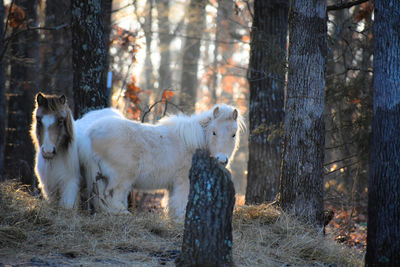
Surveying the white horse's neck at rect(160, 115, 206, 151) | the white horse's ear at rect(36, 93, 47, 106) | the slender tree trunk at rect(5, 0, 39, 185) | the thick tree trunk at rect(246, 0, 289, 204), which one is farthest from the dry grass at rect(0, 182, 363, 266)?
the slender tree trunk at rect(5, 0, 39, 185)

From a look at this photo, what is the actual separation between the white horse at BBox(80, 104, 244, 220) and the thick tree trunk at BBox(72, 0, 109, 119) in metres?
1.15

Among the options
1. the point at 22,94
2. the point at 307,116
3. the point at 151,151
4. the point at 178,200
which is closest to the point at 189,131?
the point at 151,151

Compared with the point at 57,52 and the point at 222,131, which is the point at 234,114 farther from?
the point at 57,52

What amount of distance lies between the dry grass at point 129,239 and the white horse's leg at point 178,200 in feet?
2.80

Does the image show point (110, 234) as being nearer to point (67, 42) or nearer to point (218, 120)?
point (218, 120)

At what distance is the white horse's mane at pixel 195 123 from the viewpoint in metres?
7.65

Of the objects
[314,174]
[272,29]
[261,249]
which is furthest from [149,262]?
[272,29]

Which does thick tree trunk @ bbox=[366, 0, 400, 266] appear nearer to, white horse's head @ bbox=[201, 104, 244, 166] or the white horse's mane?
white horse's head @ bbox=[201, 104, 244, 166]

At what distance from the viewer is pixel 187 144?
7664 millimetres

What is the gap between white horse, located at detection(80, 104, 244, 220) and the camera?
7.13 metres

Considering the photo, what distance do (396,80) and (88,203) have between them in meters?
4.43

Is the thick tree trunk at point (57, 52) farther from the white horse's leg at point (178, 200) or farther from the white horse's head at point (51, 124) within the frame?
the white horse's leg at point (178, 200)

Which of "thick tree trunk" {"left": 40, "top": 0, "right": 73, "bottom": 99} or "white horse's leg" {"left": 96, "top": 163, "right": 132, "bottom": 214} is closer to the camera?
"white horse's leg" {"left": 96, "top": 163, "right": 132, "bottom": 214}

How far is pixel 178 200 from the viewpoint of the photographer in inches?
294
